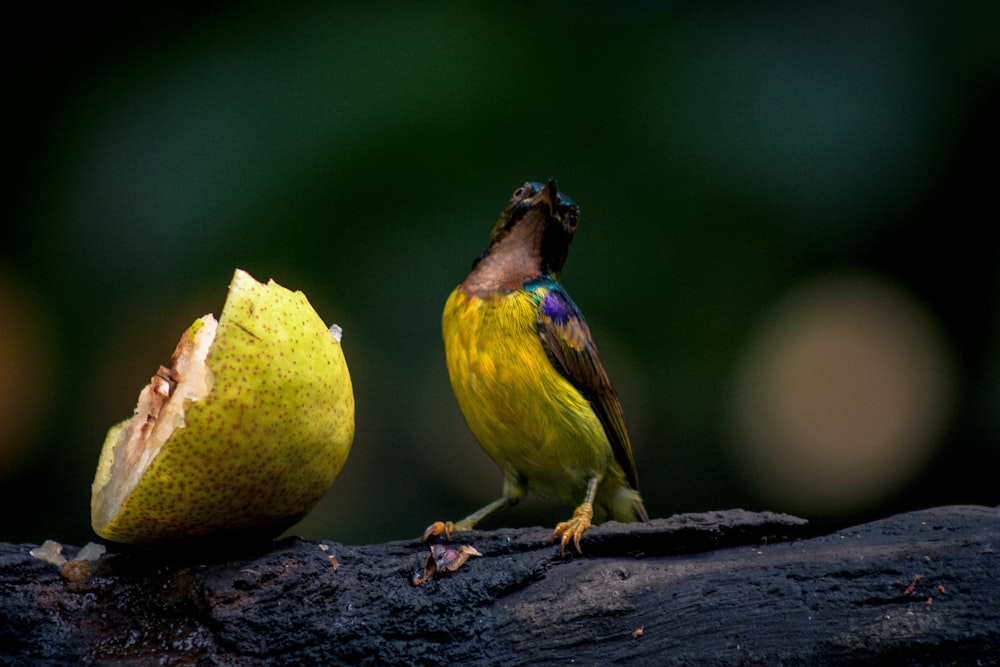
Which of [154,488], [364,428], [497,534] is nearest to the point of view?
[154,488]

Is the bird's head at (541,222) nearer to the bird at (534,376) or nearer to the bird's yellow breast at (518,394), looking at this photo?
the bird at (534,376)

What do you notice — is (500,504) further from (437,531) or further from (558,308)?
(558,308)

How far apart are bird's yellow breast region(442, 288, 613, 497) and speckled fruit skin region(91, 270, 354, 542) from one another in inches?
32.8

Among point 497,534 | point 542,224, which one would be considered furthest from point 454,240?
point 497,534

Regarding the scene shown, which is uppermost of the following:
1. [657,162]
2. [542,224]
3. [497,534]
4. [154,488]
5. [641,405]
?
[657,162]

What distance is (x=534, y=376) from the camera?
11.2 feet

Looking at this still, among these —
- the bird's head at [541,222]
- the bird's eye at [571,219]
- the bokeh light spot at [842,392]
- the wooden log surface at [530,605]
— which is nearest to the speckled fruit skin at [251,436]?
the wooden log surface at [530,605]

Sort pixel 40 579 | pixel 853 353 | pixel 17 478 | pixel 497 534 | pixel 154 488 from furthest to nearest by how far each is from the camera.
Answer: pixel 853 353 < pixel 17 478 < pixel 497 534 < pixel 40 579 < pixel 154 488

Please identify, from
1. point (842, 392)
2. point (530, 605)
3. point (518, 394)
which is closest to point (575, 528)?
point (530, 605)

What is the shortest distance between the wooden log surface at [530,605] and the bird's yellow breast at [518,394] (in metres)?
0.75

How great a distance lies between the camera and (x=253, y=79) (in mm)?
4652

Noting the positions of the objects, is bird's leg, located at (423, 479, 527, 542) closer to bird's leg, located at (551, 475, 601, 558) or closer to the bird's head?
bird's leg, located at (551, 475, 601, 558)

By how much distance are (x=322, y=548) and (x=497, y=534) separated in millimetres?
510

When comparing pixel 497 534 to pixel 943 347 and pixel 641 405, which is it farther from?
pixel 943 347
